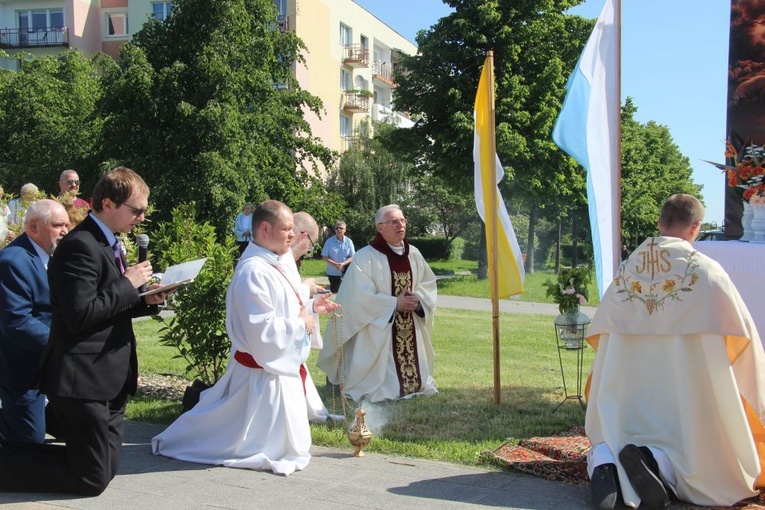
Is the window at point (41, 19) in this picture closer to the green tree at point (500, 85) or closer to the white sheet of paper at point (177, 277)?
the green tree at point (500, 85)

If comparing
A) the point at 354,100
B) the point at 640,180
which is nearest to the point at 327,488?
the point at 640,180

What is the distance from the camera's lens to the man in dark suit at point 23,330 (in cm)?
529

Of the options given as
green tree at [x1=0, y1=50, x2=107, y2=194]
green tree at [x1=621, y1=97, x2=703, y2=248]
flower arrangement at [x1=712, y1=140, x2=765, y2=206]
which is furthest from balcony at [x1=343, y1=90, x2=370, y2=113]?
flower arrangement at [x1=712, y1=140, x2=765, y2=206]

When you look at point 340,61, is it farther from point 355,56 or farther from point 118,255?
point 118,255

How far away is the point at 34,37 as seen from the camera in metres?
Answer: 42.8

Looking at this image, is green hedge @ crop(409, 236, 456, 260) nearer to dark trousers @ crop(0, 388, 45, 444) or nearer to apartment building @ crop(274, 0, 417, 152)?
apartment building @ crop(274, 0, 417, 152)

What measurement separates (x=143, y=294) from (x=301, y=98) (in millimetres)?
23798

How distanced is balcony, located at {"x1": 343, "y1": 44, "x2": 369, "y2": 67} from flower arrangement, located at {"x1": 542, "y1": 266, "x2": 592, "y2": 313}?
3910cm

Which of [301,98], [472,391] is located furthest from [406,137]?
[472,391]

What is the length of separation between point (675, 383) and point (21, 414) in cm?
435

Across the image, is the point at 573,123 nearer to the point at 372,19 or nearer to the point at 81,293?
the point at 81,293

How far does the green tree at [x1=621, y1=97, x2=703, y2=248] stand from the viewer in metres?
33.9

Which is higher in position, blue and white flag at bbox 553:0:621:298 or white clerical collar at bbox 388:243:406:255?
blue and white flag at bbox 553:0:621:298

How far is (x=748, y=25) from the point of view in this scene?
11.0 m
